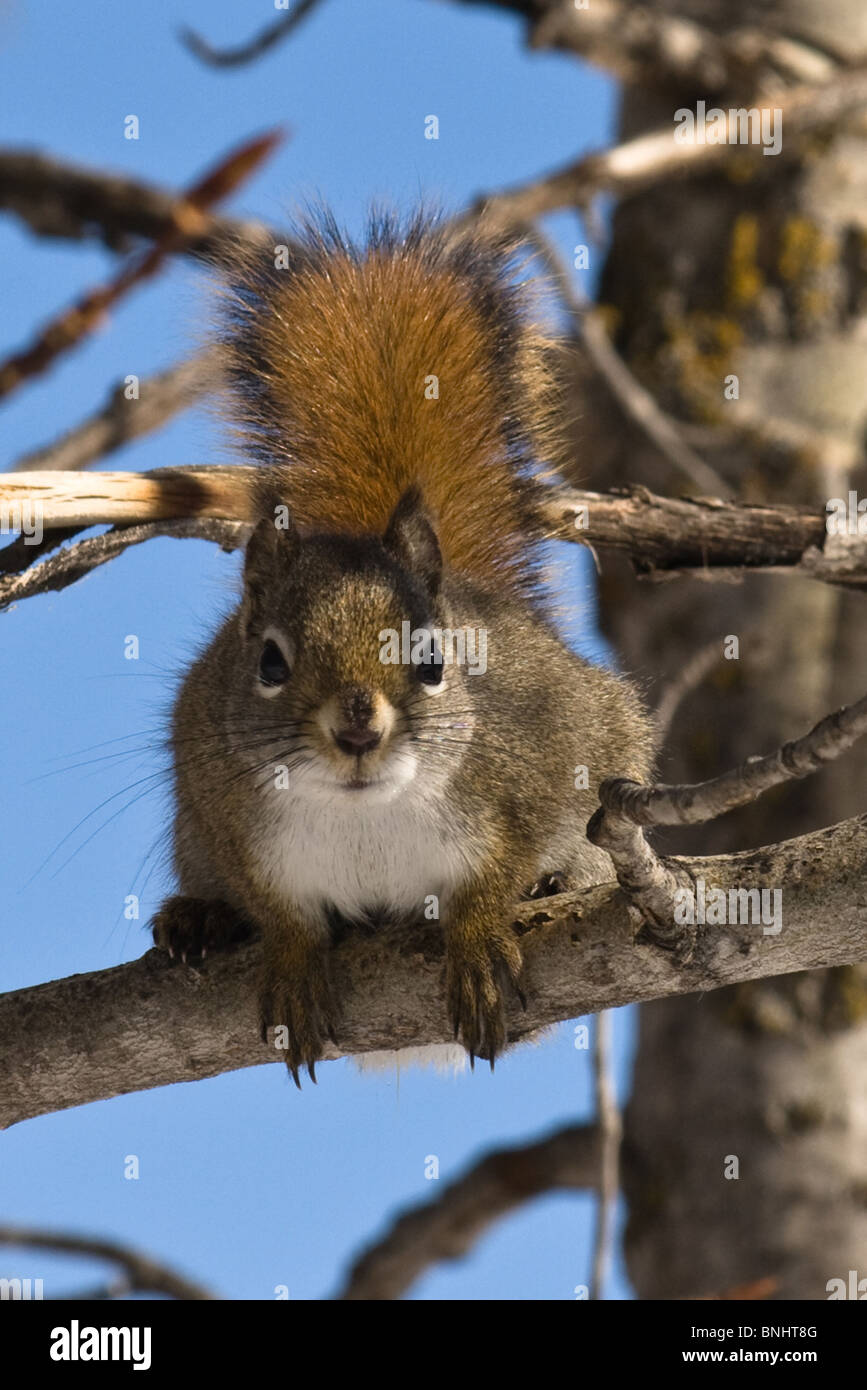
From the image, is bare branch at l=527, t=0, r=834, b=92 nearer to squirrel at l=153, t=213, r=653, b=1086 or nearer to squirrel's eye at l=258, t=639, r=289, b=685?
squirrel at l=153, t=213, r=653, b=1086

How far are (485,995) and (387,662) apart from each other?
57cm

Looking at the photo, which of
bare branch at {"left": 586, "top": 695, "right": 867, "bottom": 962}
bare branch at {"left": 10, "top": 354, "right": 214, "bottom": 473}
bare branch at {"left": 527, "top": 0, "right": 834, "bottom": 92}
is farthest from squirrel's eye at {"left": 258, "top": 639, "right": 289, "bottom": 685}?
bare branch at {"left": 527, "top": 0, "right": 834, "bottom": 92}

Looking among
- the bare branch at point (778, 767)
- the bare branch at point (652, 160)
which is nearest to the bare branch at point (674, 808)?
the bare branch at point (778, 767)

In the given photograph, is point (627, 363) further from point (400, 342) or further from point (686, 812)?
point (686, 812)

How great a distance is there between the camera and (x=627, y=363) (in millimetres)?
5375

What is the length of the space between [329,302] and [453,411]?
0.35m

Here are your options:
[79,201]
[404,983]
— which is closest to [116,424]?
[79,201]

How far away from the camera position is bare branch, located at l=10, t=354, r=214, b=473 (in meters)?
3.97

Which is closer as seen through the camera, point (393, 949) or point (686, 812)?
point (686, 812)

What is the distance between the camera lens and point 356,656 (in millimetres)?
2656

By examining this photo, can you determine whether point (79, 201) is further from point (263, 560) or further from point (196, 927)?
point (196, 927)

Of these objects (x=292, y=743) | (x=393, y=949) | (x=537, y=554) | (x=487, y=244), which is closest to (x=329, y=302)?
(x=487, y=244)
